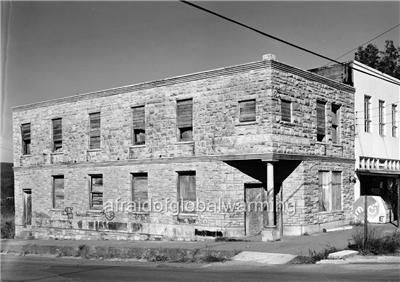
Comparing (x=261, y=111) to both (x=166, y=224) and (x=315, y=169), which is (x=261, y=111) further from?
(x=166, y=224)

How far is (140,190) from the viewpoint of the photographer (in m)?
21.4

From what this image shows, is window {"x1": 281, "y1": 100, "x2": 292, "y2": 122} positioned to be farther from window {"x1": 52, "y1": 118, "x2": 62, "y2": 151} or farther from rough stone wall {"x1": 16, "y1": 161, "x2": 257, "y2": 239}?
window {"x1": 52, "y1": 118, "x2": 62, "y2": 151}

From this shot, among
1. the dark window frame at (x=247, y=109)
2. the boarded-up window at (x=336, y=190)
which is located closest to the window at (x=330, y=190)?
the boarded-up window at (x=336, y=190)

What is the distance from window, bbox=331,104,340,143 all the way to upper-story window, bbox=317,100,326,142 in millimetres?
932

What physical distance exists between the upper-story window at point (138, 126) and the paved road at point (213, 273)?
8.97 meters

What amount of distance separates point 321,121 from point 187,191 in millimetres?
6362

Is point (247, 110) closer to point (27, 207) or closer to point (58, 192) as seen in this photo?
point (58, 192)

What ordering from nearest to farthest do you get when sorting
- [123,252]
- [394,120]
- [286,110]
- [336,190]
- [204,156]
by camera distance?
[123,252] → [286,110] → [204,156] → [336,190] → [394,120]

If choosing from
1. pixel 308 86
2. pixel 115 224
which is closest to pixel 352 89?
pixel 308 86

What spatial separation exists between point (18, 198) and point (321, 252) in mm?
19132

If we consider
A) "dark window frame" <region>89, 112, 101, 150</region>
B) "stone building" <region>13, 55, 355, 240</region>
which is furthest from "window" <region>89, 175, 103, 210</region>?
"dark window frame" <region>89, 112, 101, 150</region>

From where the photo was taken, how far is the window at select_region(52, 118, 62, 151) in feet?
81.7

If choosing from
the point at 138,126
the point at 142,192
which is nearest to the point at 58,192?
the point at 142,192

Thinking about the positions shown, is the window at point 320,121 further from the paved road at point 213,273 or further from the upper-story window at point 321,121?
the paved road at point 213,273
